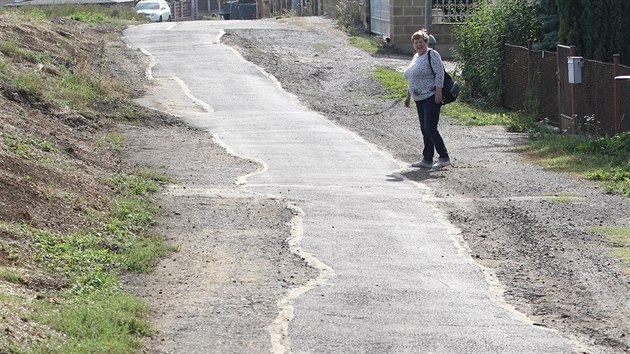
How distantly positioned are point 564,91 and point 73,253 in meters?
11.9

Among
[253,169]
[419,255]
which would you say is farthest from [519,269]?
Result: [253,169]

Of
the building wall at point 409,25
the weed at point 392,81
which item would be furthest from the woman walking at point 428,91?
the building wall at point 409,25

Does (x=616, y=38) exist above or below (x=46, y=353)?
above

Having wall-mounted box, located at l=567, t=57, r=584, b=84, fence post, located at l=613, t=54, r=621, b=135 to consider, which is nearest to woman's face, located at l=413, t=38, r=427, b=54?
fence post, located at l=613, t=54, r=621, b=135

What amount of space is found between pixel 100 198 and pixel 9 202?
5.62 ft

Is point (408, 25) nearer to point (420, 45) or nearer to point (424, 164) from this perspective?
point (420, 45)

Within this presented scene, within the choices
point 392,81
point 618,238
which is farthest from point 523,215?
point 392,81

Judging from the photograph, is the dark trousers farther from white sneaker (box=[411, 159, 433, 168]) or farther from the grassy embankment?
the grassy embankment

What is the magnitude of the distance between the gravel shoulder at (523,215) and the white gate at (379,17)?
10205 millimetres

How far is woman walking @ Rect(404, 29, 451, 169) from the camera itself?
16156 millimetres

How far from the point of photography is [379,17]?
123ft

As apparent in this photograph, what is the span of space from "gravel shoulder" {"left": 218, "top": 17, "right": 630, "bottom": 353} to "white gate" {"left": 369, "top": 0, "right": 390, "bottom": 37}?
10.2 metres

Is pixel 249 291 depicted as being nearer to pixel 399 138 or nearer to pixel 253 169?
pixel 253 169

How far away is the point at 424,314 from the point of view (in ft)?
27.7
